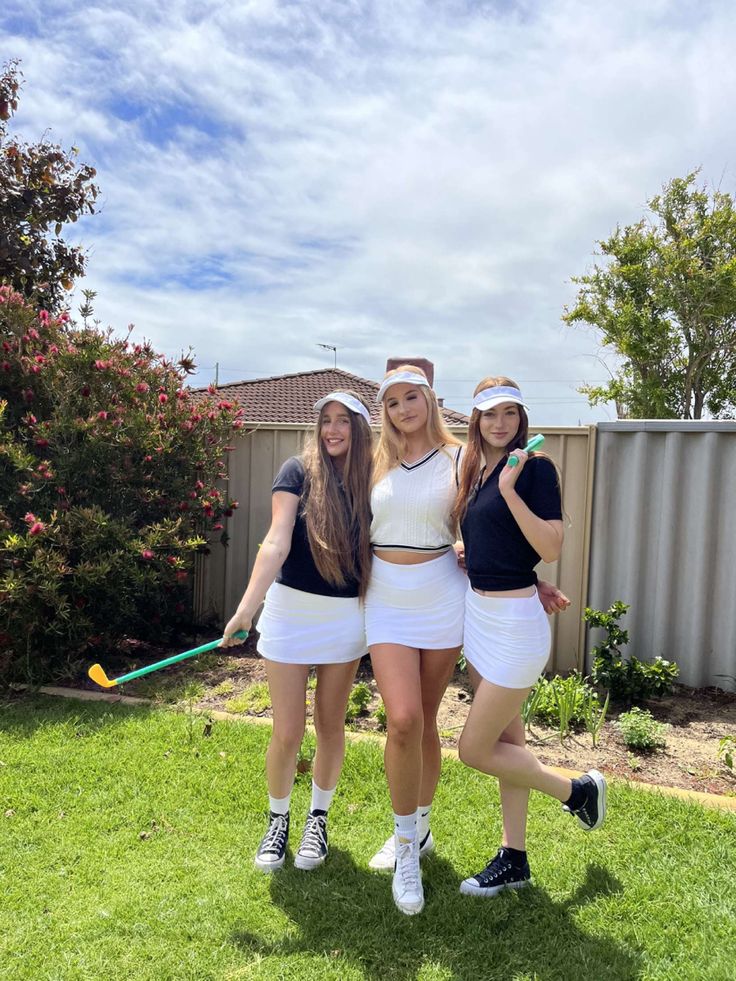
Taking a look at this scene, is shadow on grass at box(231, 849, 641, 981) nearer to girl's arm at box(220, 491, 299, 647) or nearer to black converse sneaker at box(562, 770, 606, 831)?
black converse sneaker at box(562, 770, 606, 831)

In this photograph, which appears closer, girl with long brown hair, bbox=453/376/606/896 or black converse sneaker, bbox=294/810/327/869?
girl with long brown hair, bbox=453/376/606/896

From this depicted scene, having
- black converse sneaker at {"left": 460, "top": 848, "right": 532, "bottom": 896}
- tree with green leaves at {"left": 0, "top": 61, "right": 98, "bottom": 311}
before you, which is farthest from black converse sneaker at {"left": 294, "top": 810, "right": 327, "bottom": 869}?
tree with green leaves at {"left": 0, "top": 61, "right": 98, "bottom": 311}

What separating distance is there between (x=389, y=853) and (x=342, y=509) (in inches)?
53.1

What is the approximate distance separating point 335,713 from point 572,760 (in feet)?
5.09

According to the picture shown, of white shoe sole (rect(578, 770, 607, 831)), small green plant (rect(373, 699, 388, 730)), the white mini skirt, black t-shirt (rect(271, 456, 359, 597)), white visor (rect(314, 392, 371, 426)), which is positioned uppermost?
white visor (rect(314, 392, 371, 426))

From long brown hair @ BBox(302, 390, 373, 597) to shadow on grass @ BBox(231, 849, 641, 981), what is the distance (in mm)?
1084

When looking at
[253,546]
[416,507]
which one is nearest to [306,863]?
[416,507]

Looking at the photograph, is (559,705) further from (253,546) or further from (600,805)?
(253,546)

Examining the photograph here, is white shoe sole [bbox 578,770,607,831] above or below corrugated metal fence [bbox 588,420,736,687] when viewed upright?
below

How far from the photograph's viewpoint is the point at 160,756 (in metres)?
3.59

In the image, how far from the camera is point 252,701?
4.47m

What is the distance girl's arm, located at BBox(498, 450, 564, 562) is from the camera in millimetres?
2254

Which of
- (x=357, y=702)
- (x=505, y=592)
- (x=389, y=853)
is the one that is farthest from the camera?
(x=357, y=702)

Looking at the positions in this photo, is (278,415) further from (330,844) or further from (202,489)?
(330,844)
